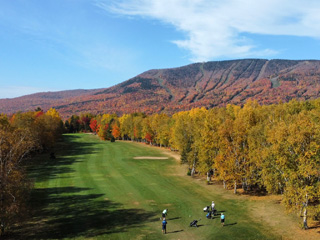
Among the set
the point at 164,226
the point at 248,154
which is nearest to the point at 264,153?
the point at 248,154

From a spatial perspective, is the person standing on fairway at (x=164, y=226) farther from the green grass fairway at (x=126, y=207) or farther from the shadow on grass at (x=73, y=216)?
the shadow on grass at (x=73, y=216)

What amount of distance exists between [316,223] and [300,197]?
16.3ft

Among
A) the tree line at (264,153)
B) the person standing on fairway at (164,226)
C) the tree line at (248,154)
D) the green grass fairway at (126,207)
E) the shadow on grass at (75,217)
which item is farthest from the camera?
the tree line at (264,153)

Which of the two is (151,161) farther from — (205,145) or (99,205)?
(99,205)

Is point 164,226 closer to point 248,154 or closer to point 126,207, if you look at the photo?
point 126,207

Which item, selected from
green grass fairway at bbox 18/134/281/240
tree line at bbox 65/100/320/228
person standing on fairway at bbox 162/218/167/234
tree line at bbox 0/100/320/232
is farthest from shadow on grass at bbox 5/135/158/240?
tree line at bbox 65/100/320/228

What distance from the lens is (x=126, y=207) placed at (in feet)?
132

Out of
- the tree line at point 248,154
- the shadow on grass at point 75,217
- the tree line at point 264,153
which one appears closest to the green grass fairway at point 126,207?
the shadow on grass at point 75,217

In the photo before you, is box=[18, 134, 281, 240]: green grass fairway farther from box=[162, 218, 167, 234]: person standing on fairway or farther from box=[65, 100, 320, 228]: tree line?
box=[65, 100, 320, 228]: tree line

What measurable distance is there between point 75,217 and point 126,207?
8.39 metres

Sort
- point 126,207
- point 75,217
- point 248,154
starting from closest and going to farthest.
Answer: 1. point 75,217
2. point 126,207
3. point 248,154

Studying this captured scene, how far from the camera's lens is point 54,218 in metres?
35.3

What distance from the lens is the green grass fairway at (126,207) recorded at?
102 feet

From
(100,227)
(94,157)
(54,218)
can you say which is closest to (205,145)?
(100,227)
